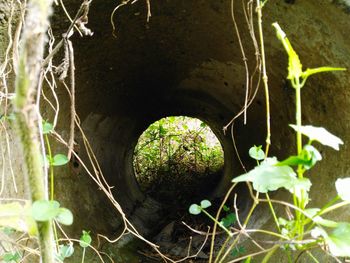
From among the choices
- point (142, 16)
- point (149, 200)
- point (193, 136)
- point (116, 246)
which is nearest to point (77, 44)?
point (142, 16)

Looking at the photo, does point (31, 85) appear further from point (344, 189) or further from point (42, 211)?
point (344, 189)

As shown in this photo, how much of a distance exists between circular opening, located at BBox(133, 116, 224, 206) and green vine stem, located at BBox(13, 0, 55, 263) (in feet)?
13.5

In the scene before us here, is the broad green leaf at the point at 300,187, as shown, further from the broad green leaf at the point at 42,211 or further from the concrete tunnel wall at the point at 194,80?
the concrete tunnel wall at the point at 194,80

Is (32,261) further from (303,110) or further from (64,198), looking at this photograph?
(303,110)

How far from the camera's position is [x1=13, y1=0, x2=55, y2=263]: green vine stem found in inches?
27.2

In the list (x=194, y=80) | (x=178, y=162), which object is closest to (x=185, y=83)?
(x=194, y=80)

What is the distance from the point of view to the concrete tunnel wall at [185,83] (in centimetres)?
196

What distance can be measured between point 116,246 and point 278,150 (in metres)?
1.39

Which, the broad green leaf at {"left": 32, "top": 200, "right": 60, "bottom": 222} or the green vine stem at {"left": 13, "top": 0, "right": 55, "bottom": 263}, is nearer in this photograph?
the green vine stem at {"left": 13, "top": 0, "right": 55, "bottom": 263}

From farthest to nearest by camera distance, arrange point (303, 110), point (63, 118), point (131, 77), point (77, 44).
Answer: point (131, 77), point (63, 118), point (77, 44), point (303, 110)

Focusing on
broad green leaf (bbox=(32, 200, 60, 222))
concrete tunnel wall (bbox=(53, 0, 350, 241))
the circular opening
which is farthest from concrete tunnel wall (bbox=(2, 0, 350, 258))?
broad green leaf (bbox=(32, 200, 60, 222))

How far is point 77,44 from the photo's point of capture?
2.56m

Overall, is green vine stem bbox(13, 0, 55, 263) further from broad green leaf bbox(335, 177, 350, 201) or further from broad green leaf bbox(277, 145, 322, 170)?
broad green leaf bbox(335, 177, 350, 201)

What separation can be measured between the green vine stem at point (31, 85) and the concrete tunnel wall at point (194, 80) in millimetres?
1322
